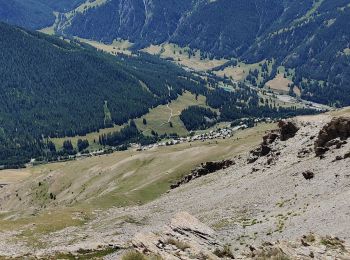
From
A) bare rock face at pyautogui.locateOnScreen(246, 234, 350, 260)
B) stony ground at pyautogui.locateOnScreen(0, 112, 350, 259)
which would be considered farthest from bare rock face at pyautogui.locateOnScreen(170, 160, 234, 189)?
bare rock face at pyautogui.locateOnScreen(246, 234, 350, 260)

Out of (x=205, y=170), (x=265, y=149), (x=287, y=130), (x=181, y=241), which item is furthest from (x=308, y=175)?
(x=205, y=170)

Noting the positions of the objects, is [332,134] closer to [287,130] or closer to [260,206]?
[287,130]

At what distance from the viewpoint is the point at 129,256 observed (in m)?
50.0

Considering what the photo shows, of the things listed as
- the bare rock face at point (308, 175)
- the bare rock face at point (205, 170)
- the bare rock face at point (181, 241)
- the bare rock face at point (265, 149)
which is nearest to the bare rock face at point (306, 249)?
the bare rock face at point (181, 241)

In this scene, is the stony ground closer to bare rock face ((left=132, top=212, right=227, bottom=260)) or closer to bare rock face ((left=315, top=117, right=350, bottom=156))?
bare rock face ((left=315, top=117, right=350, bottom=156))

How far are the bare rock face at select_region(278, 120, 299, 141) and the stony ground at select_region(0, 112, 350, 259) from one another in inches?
81.0

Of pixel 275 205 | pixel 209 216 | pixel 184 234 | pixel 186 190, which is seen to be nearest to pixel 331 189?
pixel 275 205

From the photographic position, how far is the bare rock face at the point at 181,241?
175 feet

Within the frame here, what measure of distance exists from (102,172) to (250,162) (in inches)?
3017

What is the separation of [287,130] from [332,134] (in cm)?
2371

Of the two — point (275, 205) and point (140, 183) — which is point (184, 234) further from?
point (140, 183)

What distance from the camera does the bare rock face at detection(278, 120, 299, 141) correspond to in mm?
133125

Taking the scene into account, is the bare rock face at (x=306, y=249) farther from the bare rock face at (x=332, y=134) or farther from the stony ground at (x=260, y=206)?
the bare rock face at (x=332, y=134)

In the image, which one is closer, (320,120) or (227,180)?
(227,180)
